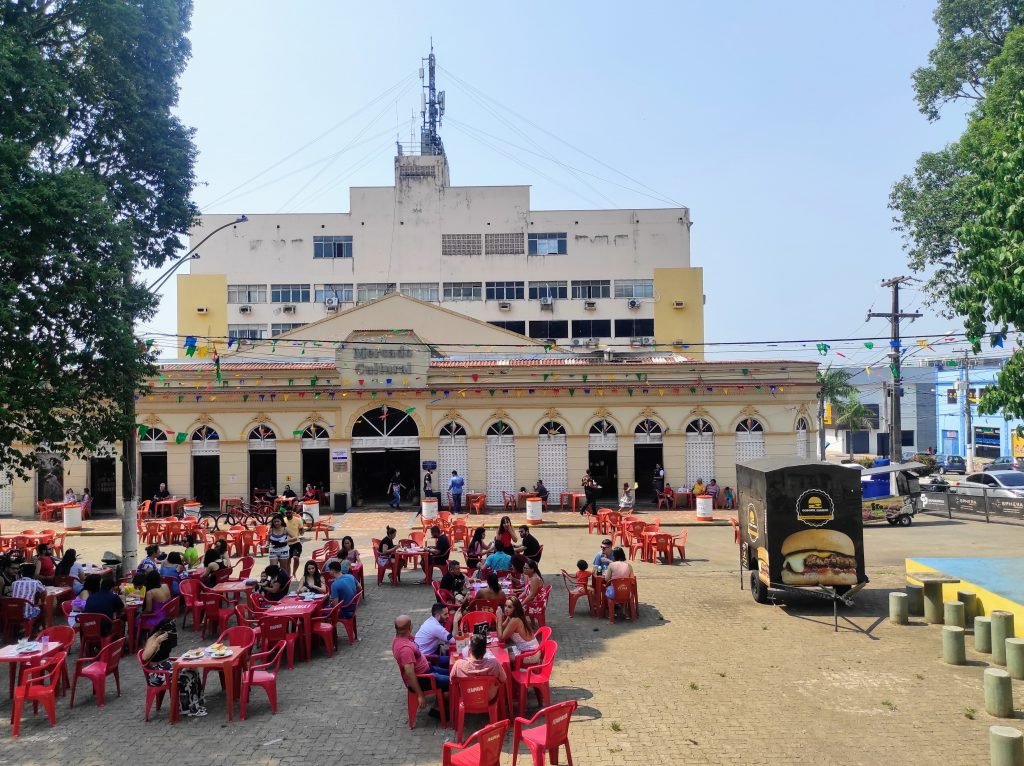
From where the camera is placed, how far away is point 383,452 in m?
28.4

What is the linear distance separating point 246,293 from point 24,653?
4212cm

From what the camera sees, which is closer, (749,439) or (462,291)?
(749,439)

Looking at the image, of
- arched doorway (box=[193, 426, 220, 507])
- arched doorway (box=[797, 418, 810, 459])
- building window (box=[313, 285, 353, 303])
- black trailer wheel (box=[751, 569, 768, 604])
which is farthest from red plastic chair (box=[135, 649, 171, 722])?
building window (box=[313, 285, 353, 303])

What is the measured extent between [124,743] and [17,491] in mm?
22129

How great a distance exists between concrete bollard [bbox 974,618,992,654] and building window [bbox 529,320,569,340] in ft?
123

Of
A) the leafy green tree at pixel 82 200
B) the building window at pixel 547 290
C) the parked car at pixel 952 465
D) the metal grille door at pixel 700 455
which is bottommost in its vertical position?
the parked car at pixel 952 465

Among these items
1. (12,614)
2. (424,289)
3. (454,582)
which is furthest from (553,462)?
(424,289)

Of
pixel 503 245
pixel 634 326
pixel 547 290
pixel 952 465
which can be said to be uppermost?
pixel 503 245

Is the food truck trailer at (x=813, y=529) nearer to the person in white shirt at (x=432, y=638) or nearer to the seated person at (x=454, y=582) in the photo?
the seated person at (x=454, y=582)

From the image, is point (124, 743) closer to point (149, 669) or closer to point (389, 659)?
point (149, 669)

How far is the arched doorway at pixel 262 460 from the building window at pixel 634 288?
26658 mm

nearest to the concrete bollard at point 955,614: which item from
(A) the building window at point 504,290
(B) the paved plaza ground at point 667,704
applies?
(B) the paved plaza ground at point 667,704

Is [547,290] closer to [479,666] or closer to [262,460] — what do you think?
[262,460]

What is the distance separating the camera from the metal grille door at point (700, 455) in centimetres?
2758
